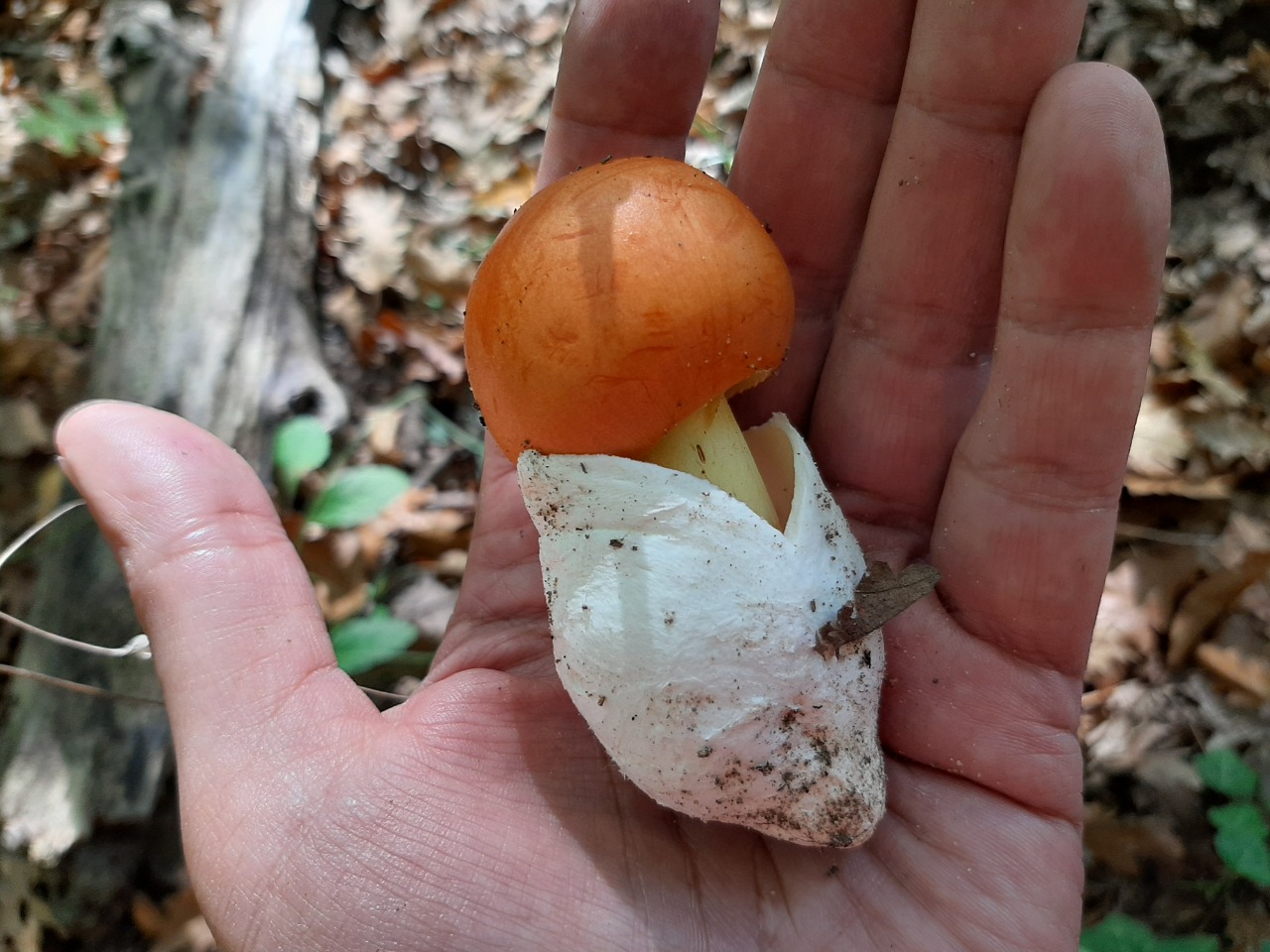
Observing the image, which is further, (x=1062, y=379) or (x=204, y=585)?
(x=1062, y=379)

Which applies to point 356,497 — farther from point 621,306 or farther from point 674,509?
point 621,306

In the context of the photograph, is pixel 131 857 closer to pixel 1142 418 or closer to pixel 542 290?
pixel 542 290

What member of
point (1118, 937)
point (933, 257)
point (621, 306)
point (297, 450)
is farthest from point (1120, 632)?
point (297, 450)

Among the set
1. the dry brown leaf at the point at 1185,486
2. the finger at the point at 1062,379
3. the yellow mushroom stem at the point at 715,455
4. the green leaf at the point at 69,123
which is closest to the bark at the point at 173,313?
the green leaf at the point at 69,123

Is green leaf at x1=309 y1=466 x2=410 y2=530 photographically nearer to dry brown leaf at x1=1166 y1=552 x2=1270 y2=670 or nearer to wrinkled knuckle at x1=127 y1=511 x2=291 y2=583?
wrinkled knuckle at x1=127 y1=511 x2=291 y2=583

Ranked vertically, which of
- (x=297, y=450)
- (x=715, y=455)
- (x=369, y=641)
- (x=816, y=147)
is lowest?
(x=369, y=641)

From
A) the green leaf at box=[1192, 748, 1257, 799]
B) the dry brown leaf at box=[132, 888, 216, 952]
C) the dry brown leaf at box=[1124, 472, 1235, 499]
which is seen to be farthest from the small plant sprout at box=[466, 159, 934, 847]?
the dry brown leaf at box=[132, 888, 216, 952]

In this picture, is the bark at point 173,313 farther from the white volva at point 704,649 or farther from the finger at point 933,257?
the finger at point 933,257

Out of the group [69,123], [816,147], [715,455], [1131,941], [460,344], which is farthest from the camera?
[69,123]
